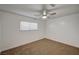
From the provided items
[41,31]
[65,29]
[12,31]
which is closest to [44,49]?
[41,31]

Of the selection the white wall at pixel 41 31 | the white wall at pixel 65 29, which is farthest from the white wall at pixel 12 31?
the white wall at pixel 65 29

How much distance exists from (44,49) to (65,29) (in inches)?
19.2

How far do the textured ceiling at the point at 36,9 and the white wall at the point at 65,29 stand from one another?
8 centimetres

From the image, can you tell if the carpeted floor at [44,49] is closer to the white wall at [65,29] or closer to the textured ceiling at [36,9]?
the white wall at [65,29]

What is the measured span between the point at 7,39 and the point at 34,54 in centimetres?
49

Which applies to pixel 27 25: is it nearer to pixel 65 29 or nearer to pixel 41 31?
pixel 41 31

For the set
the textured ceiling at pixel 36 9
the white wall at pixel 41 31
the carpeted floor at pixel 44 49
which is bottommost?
the carpeted floor at pixel 44 49

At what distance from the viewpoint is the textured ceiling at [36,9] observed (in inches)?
54.6

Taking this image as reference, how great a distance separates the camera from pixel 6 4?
1.34 meters

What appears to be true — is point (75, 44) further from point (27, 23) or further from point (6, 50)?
point (6, 50)

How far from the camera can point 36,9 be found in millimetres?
1521

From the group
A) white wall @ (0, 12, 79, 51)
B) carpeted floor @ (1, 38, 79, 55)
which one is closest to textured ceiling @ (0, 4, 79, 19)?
white wall @ (0, 12, 79, 51)
